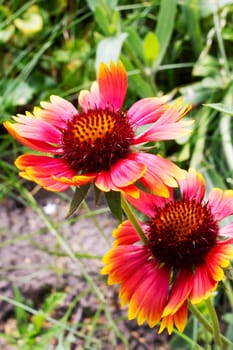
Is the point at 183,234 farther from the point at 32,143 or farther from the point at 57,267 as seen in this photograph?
the point at 57,267

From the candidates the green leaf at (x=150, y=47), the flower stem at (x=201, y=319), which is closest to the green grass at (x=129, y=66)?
the green leaf at (x=150, y=47)

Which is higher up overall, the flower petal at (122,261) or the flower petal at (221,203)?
the flower petal at (122,261)

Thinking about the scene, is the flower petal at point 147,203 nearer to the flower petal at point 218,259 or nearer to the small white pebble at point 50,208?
the flower petal at point 218,259

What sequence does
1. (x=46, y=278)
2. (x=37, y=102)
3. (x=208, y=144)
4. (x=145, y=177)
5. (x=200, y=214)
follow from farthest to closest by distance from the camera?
1. (x=37, y=102)
2. (x=208, y=144)
3. (x=46, y=278)
4. (x=200, y=214)
5. (x=145, y=177)

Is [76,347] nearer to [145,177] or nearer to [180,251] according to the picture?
[180,251]

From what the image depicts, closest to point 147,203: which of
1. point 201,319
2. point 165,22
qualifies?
point 201,319

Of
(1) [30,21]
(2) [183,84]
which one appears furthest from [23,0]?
(2) [183,84]
